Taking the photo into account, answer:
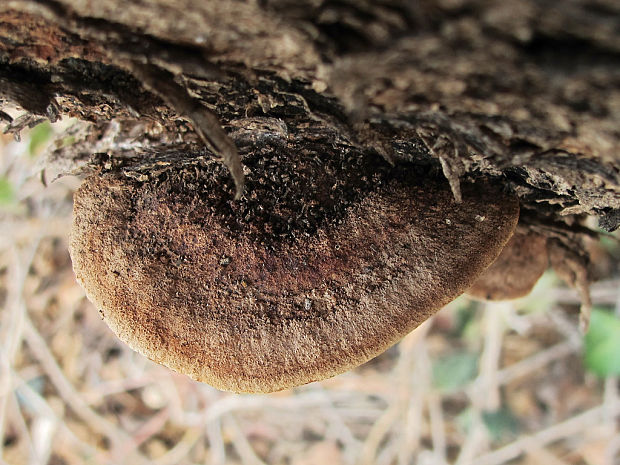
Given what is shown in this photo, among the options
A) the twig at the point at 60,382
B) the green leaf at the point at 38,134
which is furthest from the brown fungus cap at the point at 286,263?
the twig at the point at 60,382

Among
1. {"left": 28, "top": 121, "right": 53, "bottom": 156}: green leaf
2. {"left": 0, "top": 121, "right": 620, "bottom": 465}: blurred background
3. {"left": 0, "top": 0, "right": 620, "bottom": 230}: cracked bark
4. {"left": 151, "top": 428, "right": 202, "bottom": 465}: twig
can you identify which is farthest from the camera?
{"left": 151, "top": 428, "right": 202, "bottom": 465}: twig

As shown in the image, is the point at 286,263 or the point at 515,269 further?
the point at 515,269

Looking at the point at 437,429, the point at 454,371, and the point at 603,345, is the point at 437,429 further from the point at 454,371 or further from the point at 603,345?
the point at 603,345

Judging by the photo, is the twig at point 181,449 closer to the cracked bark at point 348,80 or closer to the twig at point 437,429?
the twig at point 437,429

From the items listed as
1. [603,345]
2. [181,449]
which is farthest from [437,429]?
[181,449]

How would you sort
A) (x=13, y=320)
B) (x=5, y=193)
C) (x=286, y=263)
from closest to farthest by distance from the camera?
1. (x=286, y=263)
2. (x=5, y=193)
3. (x=13, y=320)

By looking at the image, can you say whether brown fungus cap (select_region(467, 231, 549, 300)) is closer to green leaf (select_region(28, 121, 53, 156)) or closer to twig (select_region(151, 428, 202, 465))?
green leaf (select_region(28, 121, 53, 156))

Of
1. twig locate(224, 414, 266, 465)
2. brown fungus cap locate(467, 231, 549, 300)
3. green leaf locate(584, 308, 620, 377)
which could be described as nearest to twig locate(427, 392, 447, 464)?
green leaf locate(584, 308, 620, 377)

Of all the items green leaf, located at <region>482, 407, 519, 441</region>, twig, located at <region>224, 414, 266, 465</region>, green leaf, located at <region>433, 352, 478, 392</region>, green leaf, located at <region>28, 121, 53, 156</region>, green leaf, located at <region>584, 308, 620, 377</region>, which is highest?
green leaf, located at <region>28, 121, 53, 156</region>
